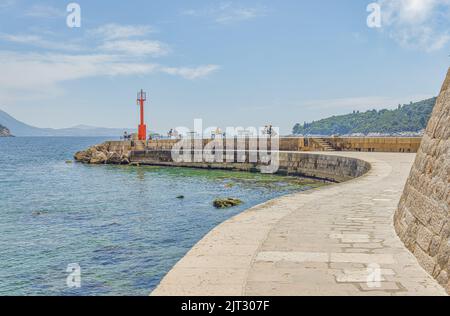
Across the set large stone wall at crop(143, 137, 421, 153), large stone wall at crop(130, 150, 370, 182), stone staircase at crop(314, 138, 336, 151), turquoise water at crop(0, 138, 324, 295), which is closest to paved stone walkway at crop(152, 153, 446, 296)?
turquoise water at crop(0, 138, 324, 295)

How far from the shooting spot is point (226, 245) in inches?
236

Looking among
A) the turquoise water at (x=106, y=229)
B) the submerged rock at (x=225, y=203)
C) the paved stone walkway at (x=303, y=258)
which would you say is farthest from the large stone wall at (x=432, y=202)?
the submerged rock at (x=225, y=203)

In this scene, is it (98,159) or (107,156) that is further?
(107,156)

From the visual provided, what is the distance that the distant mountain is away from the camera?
13562 centimetres

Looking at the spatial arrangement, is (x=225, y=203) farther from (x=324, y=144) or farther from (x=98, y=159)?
(x=98, y=159)

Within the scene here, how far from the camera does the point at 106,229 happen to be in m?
13.3

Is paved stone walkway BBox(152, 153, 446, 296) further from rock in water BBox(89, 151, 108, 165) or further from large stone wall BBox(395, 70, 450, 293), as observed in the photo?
rock in water BBox(89, 151, 108, 165)

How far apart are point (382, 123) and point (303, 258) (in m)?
158

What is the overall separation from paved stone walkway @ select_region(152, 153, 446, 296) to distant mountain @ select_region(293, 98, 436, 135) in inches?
4955

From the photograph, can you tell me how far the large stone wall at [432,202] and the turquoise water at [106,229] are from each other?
183 inches

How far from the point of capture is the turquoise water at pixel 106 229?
851 cm

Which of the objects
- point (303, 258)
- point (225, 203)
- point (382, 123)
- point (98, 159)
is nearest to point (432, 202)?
point (303, 258)

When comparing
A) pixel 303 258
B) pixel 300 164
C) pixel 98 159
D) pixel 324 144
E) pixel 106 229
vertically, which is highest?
pixel 324 144
